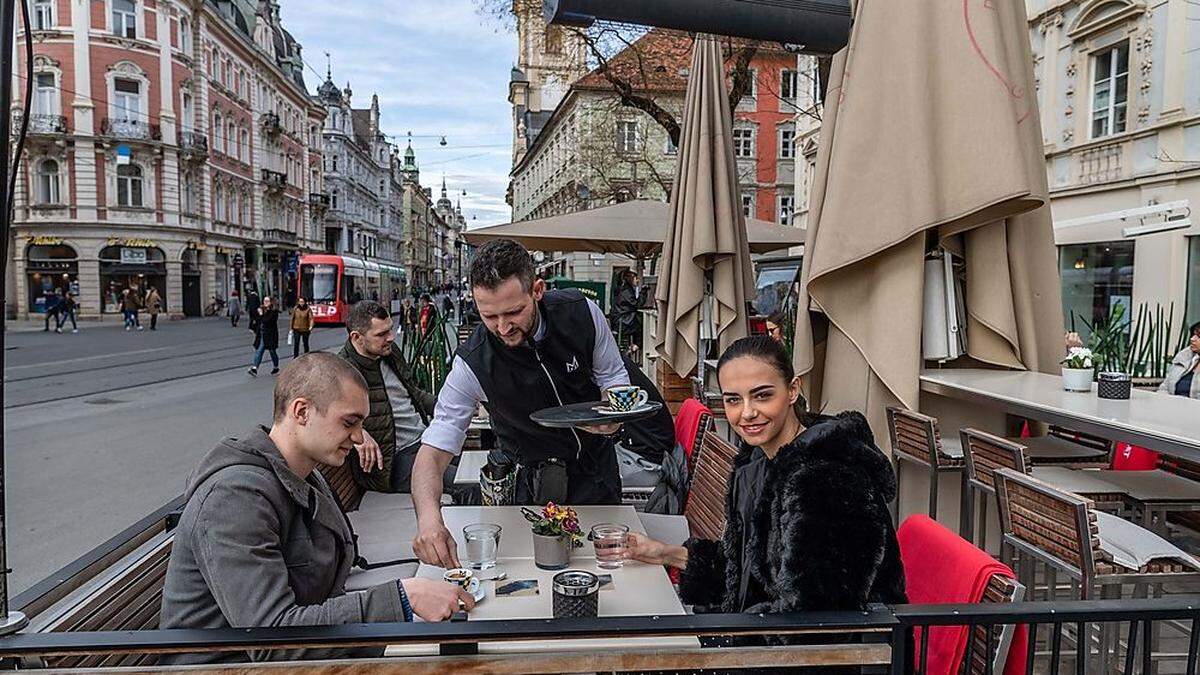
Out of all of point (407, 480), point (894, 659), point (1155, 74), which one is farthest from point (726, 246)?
point (1155, 74)

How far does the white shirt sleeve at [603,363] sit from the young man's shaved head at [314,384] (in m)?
1.57

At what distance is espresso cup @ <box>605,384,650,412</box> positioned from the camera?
3.01 meters

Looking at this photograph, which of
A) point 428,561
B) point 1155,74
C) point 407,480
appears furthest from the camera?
point 1155,74

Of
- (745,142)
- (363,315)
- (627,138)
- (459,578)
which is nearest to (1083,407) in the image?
(459,578)

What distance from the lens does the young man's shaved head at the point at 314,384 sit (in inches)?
84.1

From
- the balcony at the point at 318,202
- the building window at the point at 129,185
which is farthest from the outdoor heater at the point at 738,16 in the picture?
the balcony at the point at 318,202

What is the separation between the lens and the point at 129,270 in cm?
3812

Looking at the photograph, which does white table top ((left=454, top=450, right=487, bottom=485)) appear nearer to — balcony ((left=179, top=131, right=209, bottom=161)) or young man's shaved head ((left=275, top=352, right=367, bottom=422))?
young man's shaved head ((left=275, top=352, right=367, bottom=422))

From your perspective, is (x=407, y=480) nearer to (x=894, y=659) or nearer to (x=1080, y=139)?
(x=894, y=659)

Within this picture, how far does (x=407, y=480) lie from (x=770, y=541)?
144 inches

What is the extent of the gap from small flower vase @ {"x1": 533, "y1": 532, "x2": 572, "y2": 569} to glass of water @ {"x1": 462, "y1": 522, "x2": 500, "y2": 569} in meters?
0.15

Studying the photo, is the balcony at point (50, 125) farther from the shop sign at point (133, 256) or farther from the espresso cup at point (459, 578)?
the espresso cup at point (459, 578)

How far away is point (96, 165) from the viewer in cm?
3709

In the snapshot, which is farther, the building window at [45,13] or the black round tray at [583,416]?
the building window at [45,13]
